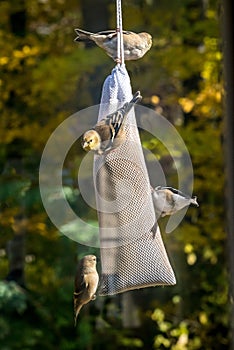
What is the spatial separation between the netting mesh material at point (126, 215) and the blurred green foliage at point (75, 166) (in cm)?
167

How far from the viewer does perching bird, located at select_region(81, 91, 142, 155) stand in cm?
123

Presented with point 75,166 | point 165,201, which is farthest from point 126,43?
point 75,166

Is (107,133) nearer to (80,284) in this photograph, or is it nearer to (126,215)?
(126,215)

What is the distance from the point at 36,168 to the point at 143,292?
2.27ft

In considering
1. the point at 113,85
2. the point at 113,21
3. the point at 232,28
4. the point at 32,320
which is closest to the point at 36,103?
the point at 113,21

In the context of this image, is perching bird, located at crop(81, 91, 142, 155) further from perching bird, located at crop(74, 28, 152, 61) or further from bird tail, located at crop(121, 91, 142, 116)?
perching bird, located at crop(74, 28, 152, 61)

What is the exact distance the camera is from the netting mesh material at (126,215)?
4.52 feet

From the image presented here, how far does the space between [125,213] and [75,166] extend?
5.54 feet

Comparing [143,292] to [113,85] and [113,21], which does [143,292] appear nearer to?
[113,21]

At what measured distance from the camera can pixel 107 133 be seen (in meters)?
1.25

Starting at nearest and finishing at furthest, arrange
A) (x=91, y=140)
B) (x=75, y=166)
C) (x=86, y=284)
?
(x=91, y=140) → (x=86, y=284) → (x=75, y=166)

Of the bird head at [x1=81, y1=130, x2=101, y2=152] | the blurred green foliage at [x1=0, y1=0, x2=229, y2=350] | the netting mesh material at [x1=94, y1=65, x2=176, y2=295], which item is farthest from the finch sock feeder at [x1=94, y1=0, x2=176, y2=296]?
the blurred green foliage at [x1=0, y1=0, x2=229, y2=350]

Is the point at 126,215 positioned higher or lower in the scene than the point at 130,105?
lower

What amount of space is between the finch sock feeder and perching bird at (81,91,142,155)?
0.07 meters
